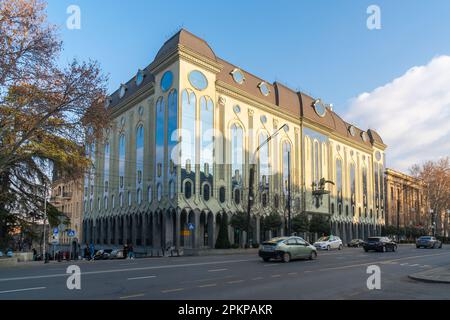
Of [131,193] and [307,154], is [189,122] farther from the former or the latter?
[307,154]

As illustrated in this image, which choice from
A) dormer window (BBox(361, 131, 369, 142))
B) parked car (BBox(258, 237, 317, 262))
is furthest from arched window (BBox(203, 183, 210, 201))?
dormer window (BBox(361, 131, 369, 142))

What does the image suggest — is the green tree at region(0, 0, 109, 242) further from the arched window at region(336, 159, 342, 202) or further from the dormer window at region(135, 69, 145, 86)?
the arched window at region(336, 159, 342, 202)

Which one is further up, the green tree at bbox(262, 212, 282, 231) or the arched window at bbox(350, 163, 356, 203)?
the arched window at bbox(350, 163, 356, 203)

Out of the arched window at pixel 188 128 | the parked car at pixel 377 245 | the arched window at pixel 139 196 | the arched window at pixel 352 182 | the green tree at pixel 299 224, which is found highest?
the arched window at pixel 188 128

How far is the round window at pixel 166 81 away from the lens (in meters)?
50.6

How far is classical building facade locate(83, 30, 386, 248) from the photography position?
4931cm

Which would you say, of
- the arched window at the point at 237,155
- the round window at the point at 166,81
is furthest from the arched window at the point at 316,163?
the round window at the point at 166,81

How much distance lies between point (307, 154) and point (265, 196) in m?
15.5

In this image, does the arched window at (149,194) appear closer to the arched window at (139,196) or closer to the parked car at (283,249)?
the arched window at (139,196)

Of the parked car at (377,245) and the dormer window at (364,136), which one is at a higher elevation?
the dormer window at (364,136)

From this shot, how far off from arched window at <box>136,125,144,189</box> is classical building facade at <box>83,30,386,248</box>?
5.6 inches

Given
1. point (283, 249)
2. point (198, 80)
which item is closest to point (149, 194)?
point (198, 80)

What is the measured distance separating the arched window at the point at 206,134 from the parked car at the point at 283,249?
1073 inches
